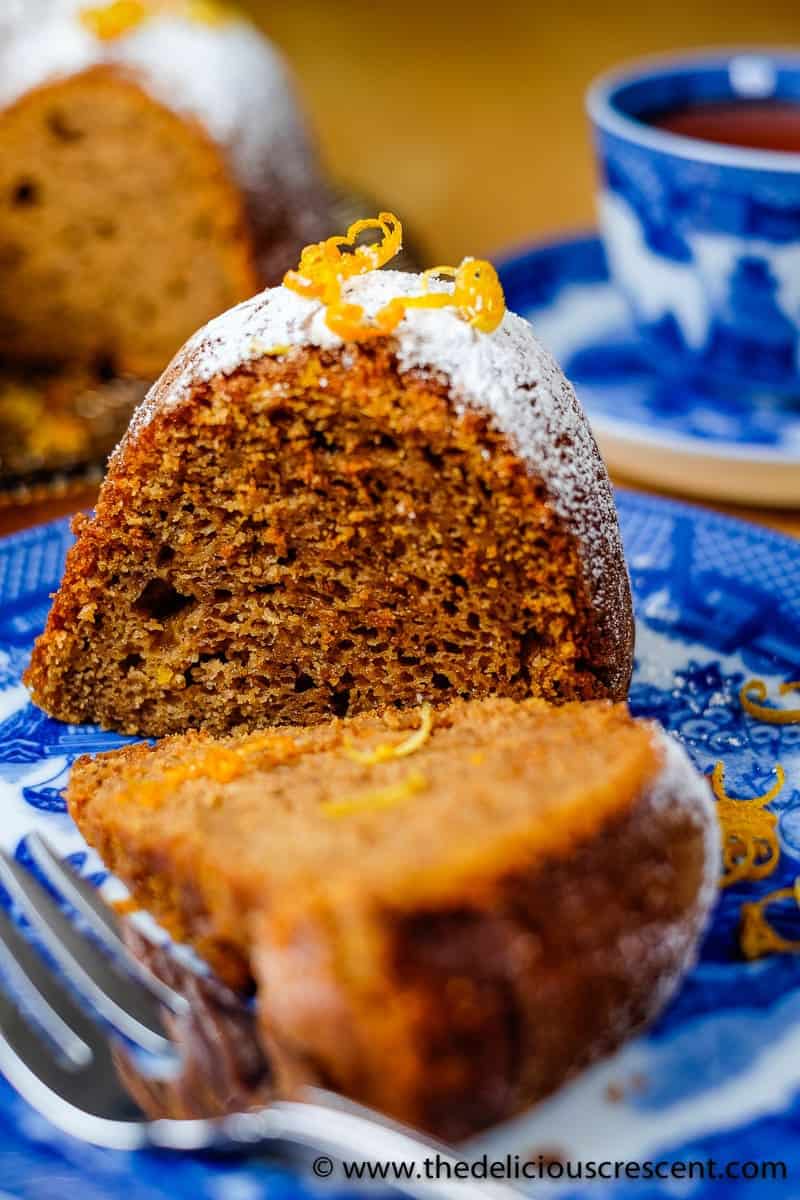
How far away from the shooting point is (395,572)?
189 cm

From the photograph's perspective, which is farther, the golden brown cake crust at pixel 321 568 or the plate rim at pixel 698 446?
the plate rim at pixel 698 446

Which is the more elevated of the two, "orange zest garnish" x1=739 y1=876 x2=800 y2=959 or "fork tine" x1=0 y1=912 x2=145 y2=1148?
"fork tine" x1=0 y1=912 x2=145 y2=1148

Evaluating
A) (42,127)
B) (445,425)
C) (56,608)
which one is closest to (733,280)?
(445,425)

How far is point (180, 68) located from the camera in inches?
128

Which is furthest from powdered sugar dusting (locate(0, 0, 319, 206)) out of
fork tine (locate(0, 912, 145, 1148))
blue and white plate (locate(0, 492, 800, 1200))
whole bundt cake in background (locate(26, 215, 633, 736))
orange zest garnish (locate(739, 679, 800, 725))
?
fork tine (locate(0, 912, 145, 1148))

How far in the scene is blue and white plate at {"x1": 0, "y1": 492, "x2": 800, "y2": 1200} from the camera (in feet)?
4.20

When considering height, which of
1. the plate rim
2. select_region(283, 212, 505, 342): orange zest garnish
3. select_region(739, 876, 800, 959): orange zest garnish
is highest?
select_region(283, 212, 505, 342): orange zest garnish

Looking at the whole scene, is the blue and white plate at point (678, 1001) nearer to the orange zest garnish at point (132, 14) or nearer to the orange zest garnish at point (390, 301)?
the orange zest garnish at point (390, 301)

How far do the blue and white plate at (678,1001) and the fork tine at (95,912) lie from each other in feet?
0.26

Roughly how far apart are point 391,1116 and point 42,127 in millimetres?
2816

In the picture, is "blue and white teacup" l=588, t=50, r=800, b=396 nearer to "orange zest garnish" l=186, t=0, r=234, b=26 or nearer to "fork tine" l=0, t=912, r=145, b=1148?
"orange zest garnish" l=186, t=0, r=234, b=26

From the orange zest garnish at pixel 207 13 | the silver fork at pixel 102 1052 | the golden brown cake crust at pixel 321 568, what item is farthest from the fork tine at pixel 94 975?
the orange zest garnish at pixel 207 13

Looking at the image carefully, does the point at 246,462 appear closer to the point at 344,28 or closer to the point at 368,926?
the point at 368,926

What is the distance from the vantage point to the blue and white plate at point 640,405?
262cm
